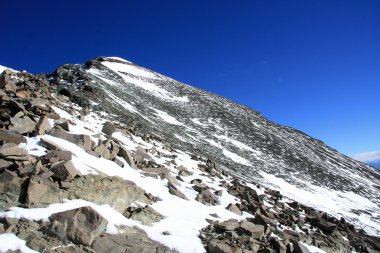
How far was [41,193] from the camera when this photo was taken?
8.57 m

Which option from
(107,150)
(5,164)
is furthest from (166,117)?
(5,164)

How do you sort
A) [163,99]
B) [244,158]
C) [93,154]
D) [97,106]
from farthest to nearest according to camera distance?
[163,99]
[244,158]
[97,106]
[93,154]

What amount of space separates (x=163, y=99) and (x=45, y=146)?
125 ft

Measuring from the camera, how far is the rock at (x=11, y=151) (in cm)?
926

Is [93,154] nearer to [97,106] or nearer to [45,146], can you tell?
[45,146]

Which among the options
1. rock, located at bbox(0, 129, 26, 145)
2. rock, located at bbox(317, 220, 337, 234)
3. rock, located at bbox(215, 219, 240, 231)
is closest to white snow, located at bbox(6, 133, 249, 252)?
rock, located at bbox(215, 219, 240, 231)

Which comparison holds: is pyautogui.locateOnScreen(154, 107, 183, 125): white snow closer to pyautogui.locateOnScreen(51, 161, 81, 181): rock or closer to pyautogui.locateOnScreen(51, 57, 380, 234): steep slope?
pyautogui.locateOnScreen(51, 57, 380, 234): steep slope

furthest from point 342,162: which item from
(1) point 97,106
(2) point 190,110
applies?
(1) point 97,106

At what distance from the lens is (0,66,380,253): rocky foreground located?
8055 mm

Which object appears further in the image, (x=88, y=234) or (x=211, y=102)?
(x=211, y=102)

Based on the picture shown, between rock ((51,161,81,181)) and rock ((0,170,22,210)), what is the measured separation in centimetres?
102

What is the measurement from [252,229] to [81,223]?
6104mm

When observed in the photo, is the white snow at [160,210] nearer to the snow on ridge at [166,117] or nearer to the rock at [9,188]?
the rock at [9,188]

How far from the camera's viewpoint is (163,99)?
160 feet
